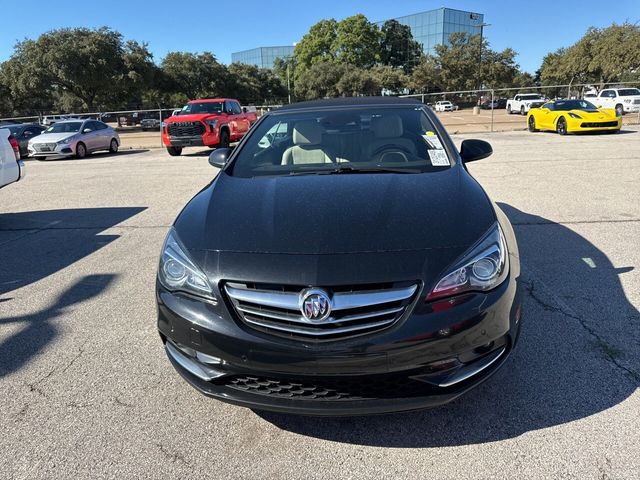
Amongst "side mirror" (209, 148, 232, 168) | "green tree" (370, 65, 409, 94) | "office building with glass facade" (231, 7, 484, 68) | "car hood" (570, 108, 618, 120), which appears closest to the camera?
"side mirror" (209, 148, 232, 168)

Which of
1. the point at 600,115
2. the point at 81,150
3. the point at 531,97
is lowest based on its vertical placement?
the point at 81,150

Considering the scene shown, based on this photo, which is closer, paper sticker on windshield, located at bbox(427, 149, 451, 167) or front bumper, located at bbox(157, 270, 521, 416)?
front bumper, located at bbox(157, 270, 521, 416)

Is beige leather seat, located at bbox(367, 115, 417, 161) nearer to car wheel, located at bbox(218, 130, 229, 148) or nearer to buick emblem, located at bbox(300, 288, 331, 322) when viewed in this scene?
buick emblem, located at bbox(300, 288, 331, 322)

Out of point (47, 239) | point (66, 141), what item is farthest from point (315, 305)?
point (66, 141)

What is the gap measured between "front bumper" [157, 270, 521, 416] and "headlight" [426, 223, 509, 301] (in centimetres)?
4

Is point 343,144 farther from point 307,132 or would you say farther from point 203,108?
point 203,108

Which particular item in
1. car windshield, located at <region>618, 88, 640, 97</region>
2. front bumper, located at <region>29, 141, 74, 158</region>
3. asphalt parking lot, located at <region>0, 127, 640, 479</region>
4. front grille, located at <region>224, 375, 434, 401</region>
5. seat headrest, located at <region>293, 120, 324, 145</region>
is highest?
car windshield, located at <region>618, 88, 640, 97</region>

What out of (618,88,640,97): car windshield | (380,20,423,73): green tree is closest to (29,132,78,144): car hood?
(618,88,640,97): car windshield

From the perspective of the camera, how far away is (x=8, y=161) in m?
7.15

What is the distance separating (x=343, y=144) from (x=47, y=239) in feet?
15.2

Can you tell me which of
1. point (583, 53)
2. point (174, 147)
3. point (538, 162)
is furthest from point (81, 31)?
point (583, 53)

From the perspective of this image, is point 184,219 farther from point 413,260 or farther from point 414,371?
point 414,371

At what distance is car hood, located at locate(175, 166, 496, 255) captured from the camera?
2.35 meters

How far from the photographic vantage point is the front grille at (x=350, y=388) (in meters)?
2.13
